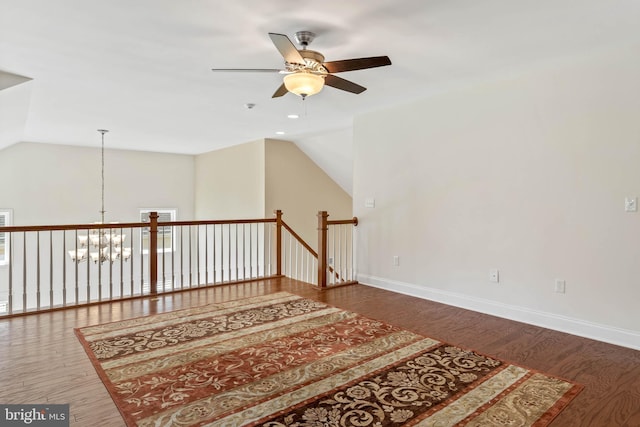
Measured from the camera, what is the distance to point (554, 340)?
3156 millimetres

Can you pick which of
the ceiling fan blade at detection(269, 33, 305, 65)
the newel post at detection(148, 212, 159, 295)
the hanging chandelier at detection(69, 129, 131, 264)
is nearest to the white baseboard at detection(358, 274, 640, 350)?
the newel post at detection(148, 212, 159, 295)

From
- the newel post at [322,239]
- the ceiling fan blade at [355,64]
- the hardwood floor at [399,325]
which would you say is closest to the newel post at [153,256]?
the hardwood floor at [399,325]

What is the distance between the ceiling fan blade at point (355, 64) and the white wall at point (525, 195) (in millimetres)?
1823

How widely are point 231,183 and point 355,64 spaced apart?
572 cm

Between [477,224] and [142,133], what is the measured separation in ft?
18.4

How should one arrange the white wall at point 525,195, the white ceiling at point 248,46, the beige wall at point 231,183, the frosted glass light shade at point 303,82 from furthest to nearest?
the beige wall at point 231,183 < the white wall at point 525,195 < the frosted glass light shade at point 303,82 < the white ceiling at point 248,46

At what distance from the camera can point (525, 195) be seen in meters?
3.60

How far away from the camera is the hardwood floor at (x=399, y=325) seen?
215 centimetres

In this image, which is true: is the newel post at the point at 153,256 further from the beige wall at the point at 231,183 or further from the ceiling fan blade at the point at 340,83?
the ceiling fan blade at the point at 340,83

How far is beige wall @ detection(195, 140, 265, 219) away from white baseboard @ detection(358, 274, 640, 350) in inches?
134
